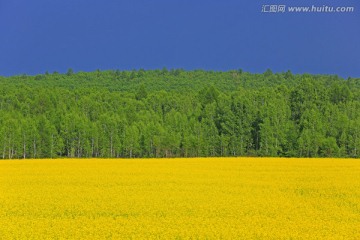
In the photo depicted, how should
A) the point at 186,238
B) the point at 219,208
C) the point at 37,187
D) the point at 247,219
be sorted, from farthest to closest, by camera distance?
1. the point at 37,187
2. the point at 219,208
3. the point at 247,219
4. the point at 186,238

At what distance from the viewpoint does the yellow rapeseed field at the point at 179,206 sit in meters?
→ 17.9

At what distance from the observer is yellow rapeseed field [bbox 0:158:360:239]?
58.9ft

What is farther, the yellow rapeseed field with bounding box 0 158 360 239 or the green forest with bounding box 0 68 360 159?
the green forest with bounding box 0 68 360 159

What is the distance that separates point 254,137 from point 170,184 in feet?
227

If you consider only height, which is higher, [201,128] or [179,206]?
[201,128]

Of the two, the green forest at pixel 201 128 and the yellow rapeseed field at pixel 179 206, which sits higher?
the green forest at pixel 201 128

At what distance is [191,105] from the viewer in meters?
121

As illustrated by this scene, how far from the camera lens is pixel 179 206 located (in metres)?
23.0

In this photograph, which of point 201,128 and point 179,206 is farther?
point 201,128

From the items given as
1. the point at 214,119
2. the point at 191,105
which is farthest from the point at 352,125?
the point at 191,105

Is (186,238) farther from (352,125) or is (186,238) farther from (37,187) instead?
(352,125)

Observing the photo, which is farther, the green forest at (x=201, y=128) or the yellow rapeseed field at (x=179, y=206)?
the green forest at (x=201, y=128)

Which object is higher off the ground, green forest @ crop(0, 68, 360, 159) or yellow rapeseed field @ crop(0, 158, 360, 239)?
green forest @ crop(0, 68, 360, 159)

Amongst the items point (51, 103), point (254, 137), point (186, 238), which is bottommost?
point (186, 238)
